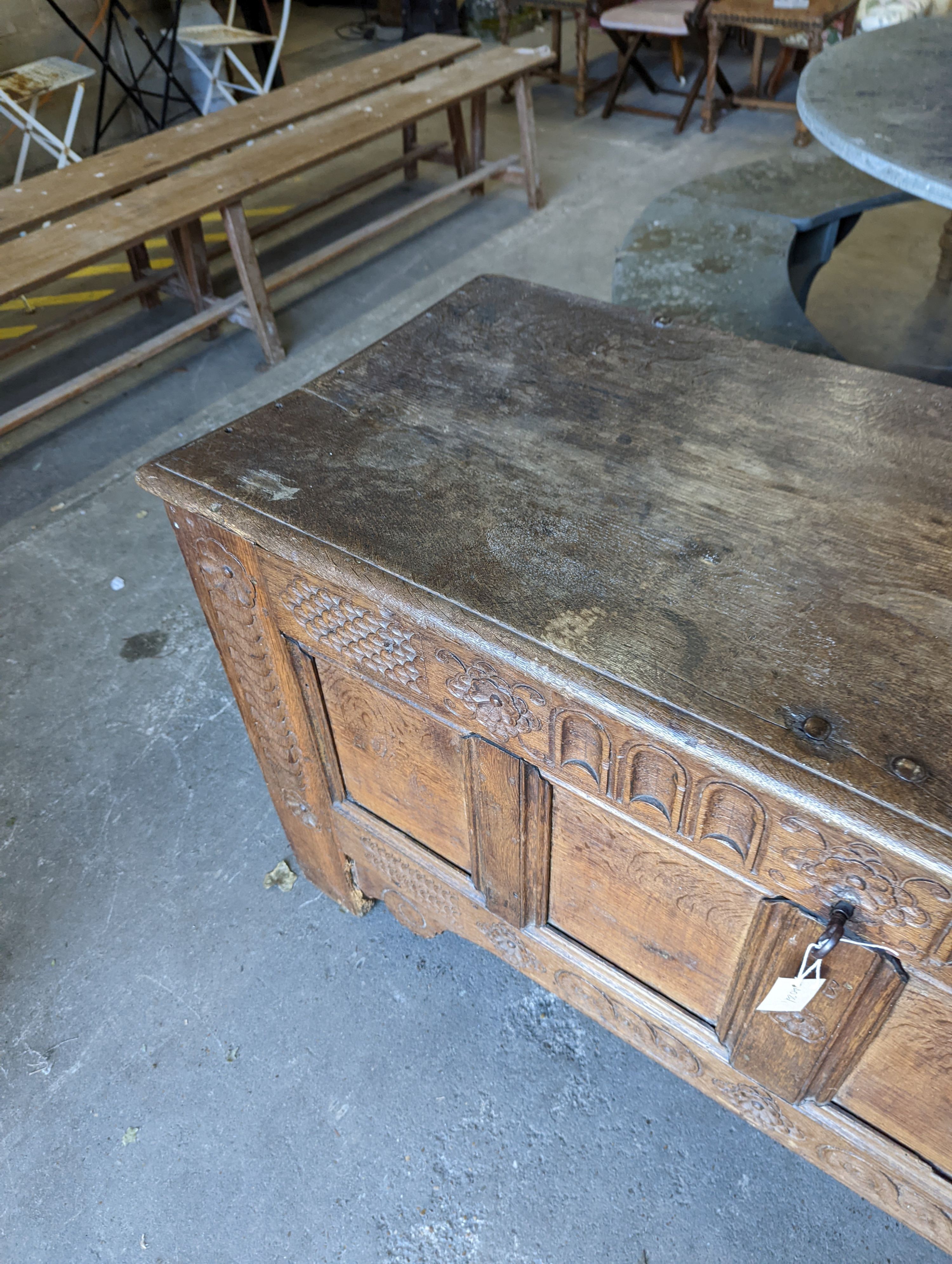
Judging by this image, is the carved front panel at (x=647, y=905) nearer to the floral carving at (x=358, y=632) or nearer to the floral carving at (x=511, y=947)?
the floral carving at (x=511, y=947)

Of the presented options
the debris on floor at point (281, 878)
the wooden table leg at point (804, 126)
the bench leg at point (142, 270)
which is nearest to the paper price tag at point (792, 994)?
the debris on floor at point (281, 878)

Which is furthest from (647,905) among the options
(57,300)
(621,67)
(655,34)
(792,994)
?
(655,34)

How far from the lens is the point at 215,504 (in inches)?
43.9

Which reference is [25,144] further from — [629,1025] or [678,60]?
[629,1025]

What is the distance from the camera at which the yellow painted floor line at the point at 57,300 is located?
3.92 metres

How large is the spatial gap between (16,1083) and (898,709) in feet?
5.26

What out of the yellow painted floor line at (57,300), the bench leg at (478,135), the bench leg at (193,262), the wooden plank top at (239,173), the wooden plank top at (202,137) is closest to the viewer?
the wooden plank top at (239,173)

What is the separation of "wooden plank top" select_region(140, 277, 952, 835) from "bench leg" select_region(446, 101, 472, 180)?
3.35m

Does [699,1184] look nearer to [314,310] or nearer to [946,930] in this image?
[946,930]

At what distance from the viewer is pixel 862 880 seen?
836 millimetres

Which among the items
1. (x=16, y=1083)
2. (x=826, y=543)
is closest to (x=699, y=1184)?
(x=826, y=543)

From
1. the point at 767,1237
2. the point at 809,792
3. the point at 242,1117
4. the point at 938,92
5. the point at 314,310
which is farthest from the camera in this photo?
the point at 314,310

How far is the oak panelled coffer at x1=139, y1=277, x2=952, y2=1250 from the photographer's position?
86cm

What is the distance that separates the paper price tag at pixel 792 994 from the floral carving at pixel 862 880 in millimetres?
139
